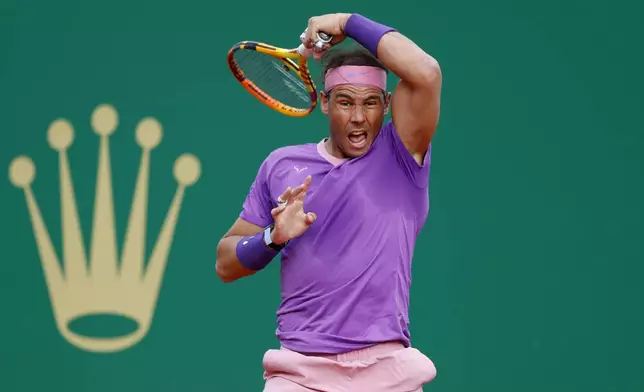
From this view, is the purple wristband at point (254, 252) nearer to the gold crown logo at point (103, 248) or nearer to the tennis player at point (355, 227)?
the tennis player at point (355, 227)

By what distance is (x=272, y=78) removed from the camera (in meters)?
4.17

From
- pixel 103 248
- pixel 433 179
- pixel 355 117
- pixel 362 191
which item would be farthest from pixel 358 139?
pixel 103 248

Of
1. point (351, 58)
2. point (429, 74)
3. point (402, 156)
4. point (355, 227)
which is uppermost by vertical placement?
point (351, 58)

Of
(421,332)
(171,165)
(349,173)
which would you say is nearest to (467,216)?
(421,332)

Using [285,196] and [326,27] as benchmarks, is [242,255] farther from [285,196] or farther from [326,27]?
[326,27]

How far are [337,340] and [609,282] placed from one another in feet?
8.54

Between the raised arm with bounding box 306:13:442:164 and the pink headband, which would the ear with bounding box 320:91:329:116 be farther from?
the raised arm with bounding box 306:13:442:164

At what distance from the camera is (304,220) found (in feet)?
10.8

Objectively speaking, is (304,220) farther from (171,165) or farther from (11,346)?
(11,346)

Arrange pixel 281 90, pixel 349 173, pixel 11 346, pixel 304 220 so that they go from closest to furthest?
pixel 304 220 → pixel 349 173 → pixel 281 90 → pixel 11 346

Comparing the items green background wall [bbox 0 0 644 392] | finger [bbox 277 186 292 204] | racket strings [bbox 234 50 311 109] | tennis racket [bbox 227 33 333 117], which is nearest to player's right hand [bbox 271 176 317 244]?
finger [bbox 277 186 292 204]

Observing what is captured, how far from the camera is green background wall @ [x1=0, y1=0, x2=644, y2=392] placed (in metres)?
5.33

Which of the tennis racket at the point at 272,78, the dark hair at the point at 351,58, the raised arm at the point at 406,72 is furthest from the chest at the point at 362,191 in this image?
the tennis racket at the point at 272,78

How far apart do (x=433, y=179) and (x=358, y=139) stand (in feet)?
6.47
